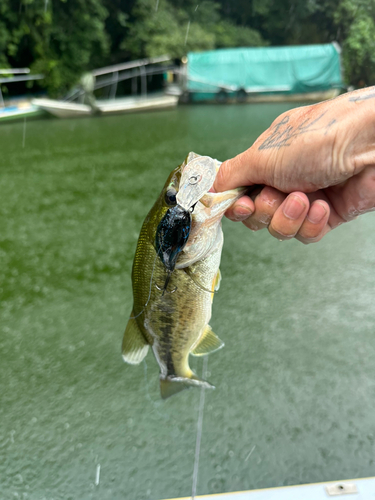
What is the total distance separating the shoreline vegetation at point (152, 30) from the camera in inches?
643

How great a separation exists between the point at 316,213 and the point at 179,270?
0.46m

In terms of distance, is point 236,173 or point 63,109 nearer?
point 236,173

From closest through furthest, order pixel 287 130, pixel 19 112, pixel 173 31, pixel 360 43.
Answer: pixel 287 130 < pixel 19 112 < pixel 360 43 < pixel 173 31

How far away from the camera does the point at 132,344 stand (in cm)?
129

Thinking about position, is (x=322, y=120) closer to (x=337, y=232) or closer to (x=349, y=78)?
(x=337, y=232)

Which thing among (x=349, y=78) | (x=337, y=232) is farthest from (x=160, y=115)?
(x=337, y=232)

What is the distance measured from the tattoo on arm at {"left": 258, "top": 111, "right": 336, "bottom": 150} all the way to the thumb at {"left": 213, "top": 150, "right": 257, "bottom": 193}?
0.20ft

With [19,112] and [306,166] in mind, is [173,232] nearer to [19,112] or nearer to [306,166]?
[306,166]

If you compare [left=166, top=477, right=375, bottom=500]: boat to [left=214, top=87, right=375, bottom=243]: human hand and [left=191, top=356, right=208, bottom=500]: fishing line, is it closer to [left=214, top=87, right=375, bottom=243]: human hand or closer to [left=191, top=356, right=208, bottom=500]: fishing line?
[left=191, top=356, right=208, bottom=500]: fishing line

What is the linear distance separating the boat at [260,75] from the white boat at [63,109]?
4735 mm

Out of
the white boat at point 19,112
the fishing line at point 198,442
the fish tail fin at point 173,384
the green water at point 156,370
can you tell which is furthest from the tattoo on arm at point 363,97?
the white boat at point 19,112

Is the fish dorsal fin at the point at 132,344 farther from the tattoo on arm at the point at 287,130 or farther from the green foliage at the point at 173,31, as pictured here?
the green foliage at the point at 173,31

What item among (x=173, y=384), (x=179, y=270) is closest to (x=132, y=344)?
(x=173, y=384)

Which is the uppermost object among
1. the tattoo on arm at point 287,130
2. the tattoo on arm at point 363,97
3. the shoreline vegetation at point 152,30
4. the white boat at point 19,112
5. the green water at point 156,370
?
the shoreline vegetation at point 152,30
